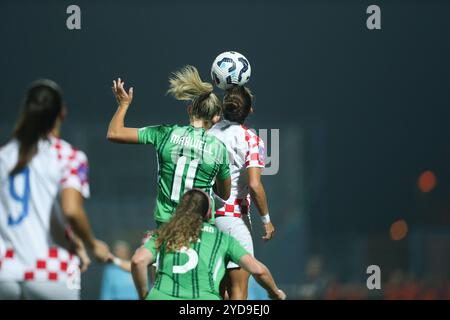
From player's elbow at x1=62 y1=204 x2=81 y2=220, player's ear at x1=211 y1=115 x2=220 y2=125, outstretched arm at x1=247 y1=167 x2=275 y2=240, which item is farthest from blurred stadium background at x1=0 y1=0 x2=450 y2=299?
player's elbow at x1=62 y1=204 x2=81 y2=220

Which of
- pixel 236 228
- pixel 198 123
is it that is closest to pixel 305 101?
pixel 236 228

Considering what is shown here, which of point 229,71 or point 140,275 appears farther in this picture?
point 229,71

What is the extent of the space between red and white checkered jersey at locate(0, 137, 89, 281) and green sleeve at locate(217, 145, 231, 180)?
1.84 metres

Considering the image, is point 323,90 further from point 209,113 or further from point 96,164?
point 209,113

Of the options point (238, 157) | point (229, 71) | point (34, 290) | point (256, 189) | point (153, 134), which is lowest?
point (34, 290)

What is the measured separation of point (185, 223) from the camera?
22.1ft

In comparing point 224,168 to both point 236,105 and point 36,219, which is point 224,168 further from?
point 36,219

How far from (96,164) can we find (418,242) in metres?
6.69

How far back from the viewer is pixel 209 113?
25.2ft

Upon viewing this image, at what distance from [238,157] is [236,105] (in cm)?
38

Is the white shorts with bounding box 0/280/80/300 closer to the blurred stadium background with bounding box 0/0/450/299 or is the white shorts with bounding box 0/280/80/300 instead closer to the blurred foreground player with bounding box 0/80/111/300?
the blurred foreground player with bounding box 0/80/111/300

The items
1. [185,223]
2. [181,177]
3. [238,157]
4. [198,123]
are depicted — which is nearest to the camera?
[185,223]

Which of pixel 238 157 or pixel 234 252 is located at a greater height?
pixel 238 157

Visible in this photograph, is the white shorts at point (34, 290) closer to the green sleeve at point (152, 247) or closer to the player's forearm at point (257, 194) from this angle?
the green sleeve at point (152, 247)
